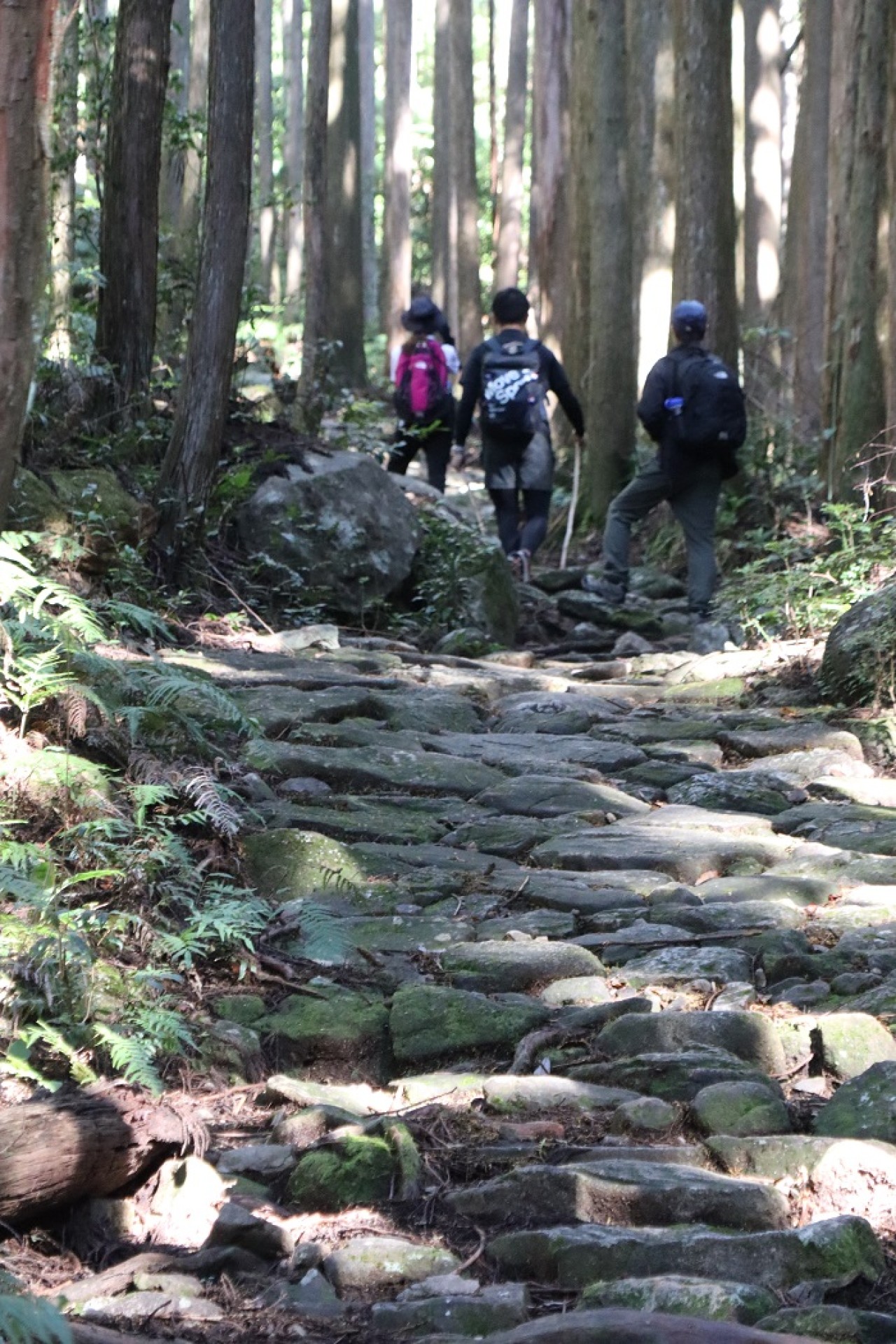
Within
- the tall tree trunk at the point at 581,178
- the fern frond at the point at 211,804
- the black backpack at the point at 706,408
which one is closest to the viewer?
the fern frond at the point at 211,804

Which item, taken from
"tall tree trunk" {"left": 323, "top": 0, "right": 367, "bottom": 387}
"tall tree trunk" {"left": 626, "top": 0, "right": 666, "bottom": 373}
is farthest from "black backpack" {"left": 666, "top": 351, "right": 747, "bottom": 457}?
"tall tree trunk" {"left": 323, "top": 0, "right": 367, "bottom": 387}

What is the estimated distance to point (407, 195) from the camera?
95.8 ft

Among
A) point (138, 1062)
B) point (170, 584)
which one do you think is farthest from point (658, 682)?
point (138, 1062)

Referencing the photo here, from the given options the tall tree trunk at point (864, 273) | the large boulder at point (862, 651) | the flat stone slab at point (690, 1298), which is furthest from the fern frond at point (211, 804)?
the tall tree trunk at point (864, 273)

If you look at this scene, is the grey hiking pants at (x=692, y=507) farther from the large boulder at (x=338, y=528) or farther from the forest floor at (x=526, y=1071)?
the forest floor at (x=526, y=1071)

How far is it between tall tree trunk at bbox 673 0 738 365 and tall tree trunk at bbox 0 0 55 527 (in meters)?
11.7

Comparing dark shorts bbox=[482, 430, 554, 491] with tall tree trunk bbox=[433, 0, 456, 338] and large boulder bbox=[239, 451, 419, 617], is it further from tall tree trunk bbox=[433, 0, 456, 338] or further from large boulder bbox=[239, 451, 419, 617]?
tall tree trunk bbox=[433, 0, 456, 338]

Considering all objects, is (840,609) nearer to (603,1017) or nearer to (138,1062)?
(603,1017)

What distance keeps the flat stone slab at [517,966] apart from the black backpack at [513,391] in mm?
7514

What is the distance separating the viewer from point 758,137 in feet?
79.0

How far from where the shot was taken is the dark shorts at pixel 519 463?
11820 mm

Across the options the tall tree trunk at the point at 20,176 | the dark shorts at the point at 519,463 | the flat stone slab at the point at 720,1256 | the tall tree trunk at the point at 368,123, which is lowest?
the flat stone slab at the point at 720,1256

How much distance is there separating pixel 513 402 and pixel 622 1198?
8.98m

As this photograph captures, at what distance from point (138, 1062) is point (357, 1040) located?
636 mm
